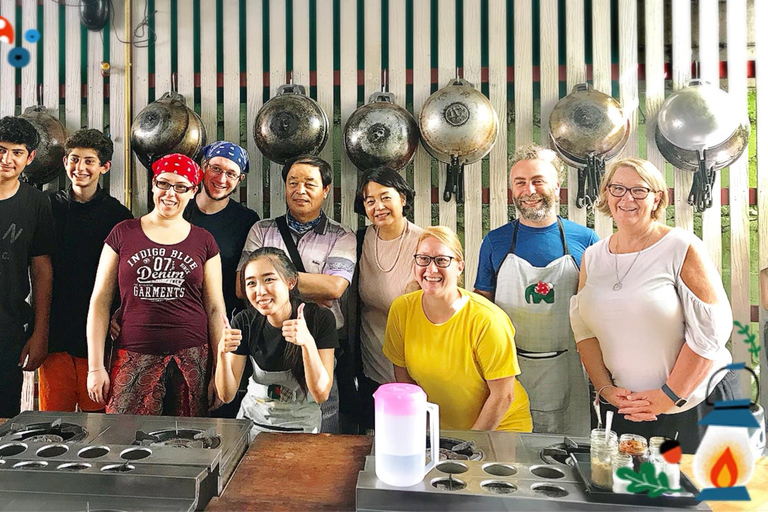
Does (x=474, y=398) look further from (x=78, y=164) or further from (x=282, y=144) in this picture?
(x=78, y=164)

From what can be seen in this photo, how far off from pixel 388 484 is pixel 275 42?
8.78 ft

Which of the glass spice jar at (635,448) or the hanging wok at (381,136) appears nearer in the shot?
the glass spice jar at (635,448)

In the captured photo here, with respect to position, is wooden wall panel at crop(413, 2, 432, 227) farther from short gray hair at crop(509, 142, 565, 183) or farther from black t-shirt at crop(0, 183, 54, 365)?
black t-shirt at crop(0, 183, 54, 365)

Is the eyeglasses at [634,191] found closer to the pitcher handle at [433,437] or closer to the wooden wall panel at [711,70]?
the wooden wall panel at [711,70]

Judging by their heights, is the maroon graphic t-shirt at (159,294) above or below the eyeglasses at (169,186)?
below

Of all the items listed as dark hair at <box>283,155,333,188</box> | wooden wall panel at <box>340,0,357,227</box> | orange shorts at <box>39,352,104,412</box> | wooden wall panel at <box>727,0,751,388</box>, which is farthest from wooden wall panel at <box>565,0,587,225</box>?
orange shorts at <box>39,352,104,412</box>

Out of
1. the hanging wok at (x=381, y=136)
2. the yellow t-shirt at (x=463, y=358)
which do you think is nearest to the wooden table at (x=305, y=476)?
the yellow t-shirt at (x=463, y=358)

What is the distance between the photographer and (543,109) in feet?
10.7

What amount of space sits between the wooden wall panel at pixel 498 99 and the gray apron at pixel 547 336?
1.35 feet

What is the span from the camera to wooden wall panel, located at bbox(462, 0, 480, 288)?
3322 millimetres

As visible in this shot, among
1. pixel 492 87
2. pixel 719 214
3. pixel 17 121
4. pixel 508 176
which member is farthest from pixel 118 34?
pixel 719 214

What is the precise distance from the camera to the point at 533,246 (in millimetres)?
2861

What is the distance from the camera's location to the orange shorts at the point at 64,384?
10.5 feet

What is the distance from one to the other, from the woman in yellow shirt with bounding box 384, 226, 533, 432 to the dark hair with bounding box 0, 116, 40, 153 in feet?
6.96
